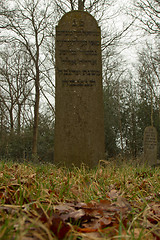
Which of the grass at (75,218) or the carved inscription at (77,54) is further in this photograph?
the carved inscription at (77,54)

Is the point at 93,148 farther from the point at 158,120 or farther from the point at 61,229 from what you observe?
the point at 158,120

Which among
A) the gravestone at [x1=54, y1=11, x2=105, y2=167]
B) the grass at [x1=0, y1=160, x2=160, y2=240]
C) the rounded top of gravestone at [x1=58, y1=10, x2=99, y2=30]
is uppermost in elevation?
the rounded top of gravestone at [x1=58, y1=10, x2=99, y2=30]

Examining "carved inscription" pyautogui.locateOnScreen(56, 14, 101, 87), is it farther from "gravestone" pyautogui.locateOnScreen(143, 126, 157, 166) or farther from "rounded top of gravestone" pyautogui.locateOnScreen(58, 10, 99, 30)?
"gravestone" pyautogui.locateOnScreen(143, 126, 157, 166)

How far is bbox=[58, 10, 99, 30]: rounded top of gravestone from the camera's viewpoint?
16.0ft

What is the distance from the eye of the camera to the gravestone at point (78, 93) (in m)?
4.45

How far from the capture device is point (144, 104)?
602 inches

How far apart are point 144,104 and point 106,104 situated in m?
3.56

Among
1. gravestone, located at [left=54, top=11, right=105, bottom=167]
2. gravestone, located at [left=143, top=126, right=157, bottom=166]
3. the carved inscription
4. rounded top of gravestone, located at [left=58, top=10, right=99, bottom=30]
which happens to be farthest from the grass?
gravestone, located at [left=143, top=126, right=157, bottom=166]

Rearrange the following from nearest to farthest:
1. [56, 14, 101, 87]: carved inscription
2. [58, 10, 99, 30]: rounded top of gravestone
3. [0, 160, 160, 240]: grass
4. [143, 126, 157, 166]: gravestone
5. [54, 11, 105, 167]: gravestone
→ 1. [0, 160, 160, 240]: grass
2. [54, 11, 105, 167]: gravestone
3. [56, 14, 101, 87]: carved inscription
4. [58, 10, 99, 30]: rounded top of gravestone
5. [143, 126, 157, 166]: gravestone

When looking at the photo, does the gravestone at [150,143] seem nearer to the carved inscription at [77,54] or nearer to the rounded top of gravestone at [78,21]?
the carved inscription at [77,54]

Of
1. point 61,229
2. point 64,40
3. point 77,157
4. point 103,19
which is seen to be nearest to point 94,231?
point 61,229

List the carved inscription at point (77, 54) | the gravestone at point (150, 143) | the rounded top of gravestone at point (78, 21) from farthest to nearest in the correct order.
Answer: the gravestone at point (150, 143) < the rounded top of gravestone at point (78, 21) < the carved inscription at point (77, 54)

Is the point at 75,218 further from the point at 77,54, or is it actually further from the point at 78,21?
the point at 78,21

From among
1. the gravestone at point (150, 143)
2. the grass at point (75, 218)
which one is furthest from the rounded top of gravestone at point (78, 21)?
the gravestone at point (150, 143)
